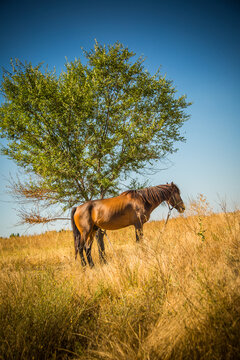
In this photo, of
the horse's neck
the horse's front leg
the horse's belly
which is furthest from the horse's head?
the horse's front leg

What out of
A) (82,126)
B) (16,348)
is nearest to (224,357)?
(16,348)

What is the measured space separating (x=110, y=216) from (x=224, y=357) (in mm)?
5402

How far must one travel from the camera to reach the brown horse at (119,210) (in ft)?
22.4

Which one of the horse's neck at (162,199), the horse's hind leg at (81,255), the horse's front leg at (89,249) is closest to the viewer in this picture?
the horse's hind leg at (81,255)

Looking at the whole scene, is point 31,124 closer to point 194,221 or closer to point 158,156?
point 158,156

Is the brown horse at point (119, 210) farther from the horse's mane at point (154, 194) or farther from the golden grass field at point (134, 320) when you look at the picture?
the golden grass field at point (134, 320)

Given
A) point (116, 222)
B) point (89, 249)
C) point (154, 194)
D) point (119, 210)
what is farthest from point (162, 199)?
point (89, 249)

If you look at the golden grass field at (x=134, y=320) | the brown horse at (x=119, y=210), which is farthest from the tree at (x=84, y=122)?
the golden grass field at (x=134, y=320)

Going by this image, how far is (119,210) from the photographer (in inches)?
270

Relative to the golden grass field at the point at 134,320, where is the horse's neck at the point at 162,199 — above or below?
above

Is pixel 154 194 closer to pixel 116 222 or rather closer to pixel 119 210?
pixel 119 210

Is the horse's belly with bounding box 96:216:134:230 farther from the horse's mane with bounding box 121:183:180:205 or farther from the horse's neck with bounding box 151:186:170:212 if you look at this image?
the horse's neck with bounding box 151:186:170:212

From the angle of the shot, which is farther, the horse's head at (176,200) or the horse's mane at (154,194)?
the horse's head at (176,200)

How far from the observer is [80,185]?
8.50 meters
